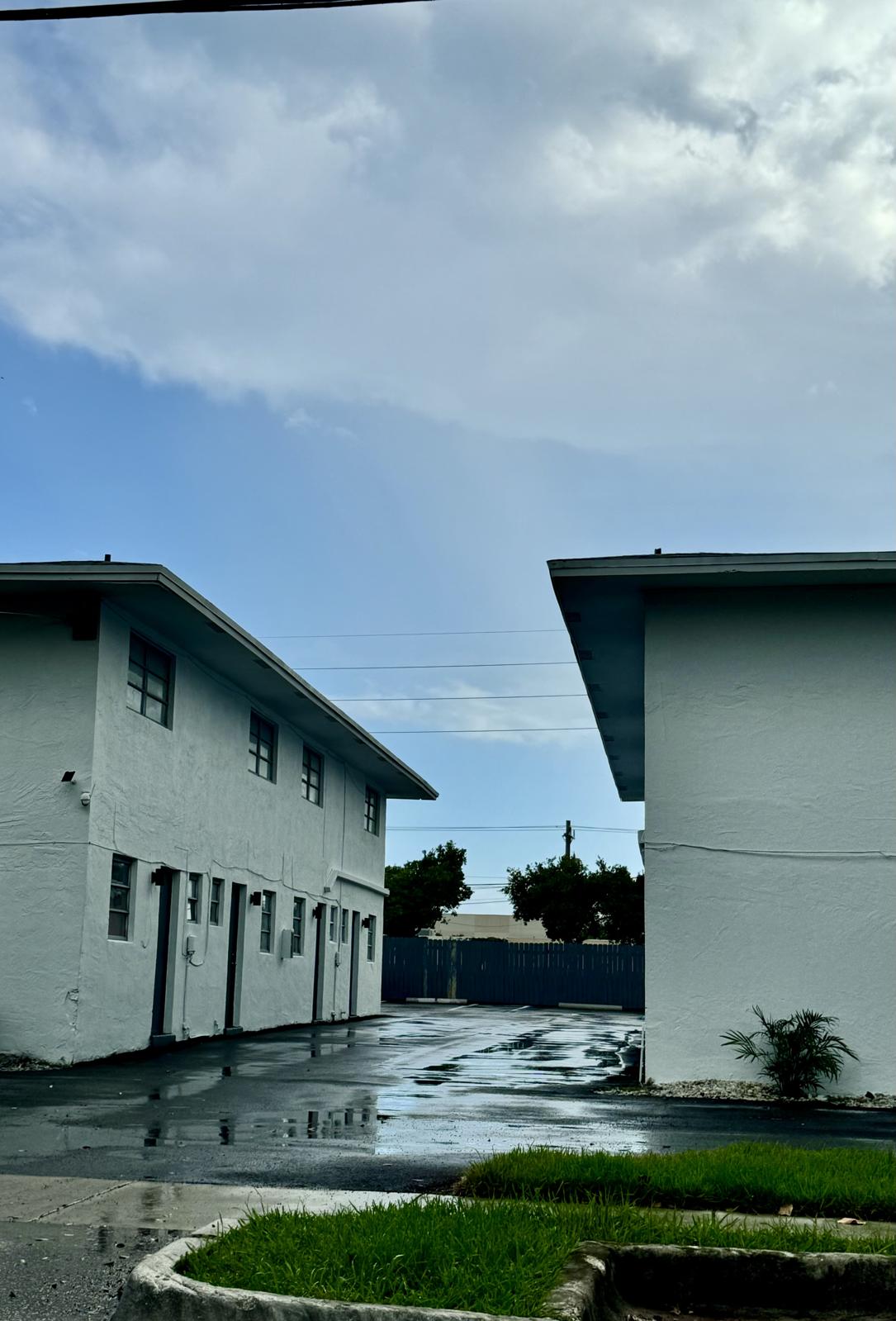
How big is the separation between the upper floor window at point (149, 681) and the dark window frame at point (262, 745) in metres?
4.07

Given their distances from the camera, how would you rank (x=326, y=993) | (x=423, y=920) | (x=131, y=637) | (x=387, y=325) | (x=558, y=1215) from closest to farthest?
1. (x=558, y=1215)
2. (x=131, y=637)
3. (x=387, y=325)
4. (x=326, y=993)
5. (x=423, y=920)

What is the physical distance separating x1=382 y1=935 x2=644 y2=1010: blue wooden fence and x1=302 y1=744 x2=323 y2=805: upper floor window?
→ 40.1 ft

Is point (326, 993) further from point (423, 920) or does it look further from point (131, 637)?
point (423, 920)

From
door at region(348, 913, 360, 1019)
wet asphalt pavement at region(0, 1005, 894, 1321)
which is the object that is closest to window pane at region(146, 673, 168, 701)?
wet asphalt pavement at region(0, 1005, 894, 1321)

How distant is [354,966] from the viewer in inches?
1225

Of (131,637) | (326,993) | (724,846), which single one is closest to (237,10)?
(724,846)

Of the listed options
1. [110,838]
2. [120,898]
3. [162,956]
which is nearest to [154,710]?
[110,838]

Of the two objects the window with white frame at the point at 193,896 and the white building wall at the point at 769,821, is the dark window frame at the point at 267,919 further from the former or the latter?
the white building wall at the point at 769,821

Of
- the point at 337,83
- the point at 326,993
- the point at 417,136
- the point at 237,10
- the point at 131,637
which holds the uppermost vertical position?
the point at 417,136

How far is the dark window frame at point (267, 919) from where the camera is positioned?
2416 centimetres

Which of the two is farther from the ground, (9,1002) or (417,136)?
(417,136)

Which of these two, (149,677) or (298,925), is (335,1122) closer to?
(149,677)

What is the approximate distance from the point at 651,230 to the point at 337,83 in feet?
17.8

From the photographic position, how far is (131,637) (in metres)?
18.3
